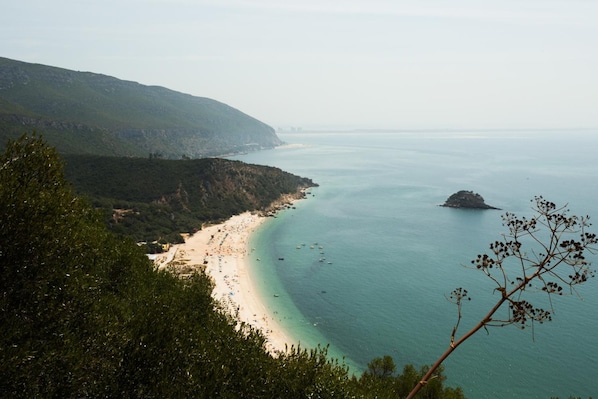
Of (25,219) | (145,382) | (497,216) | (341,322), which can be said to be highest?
(25,219)

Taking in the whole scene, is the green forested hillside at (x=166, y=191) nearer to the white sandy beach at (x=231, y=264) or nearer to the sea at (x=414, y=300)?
the white sandy beach at (x=231, y=264)

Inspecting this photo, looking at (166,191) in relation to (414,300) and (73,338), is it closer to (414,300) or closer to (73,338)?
(414,300)

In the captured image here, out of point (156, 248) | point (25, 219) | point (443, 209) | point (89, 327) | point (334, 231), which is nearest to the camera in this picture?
point (25, 219)

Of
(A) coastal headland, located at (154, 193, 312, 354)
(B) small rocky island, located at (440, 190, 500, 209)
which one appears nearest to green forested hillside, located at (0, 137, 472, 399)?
(A) coastal headland, located at (154, 193, 312, 354)

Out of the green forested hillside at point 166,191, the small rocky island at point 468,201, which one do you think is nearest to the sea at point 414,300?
the small rocky island at point 468,201

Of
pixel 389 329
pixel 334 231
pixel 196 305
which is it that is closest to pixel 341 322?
pixel 389 329

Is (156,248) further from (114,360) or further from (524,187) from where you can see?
(524,187)
